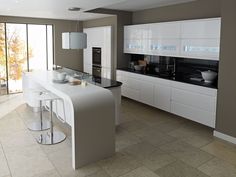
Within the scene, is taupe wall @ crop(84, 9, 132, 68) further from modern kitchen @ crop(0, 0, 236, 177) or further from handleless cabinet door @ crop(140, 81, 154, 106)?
handleless cabinet door @ crop(140, 81, 154, 106)

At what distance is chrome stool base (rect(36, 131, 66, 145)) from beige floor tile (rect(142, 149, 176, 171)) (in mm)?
1577

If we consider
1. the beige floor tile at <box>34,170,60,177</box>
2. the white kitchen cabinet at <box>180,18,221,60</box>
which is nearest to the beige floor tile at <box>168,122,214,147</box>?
the white kitchen cabinet at <box>180,18,221,60</box>

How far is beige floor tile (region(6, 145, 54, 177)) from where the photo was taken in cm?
304

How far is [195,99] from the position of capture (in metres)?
4.50

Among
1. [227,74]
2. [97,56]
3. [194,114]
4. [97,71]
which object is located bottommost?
[194,114]

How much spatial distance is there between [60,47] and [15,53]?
1.49 meters

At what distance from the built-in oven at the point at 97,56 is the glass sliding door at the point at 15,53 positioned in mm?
2199

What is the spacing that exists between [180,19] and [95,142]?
A: 12.1 ft

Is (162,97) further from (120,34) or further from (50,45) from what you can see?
(50,45)

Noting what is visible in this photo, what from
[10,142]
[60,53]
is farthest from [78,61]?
[10,142]

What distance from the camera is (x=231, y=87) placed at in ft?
12.4

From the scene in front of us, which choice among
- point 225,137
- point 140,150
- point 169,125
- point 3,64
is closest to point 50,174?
point 140,150

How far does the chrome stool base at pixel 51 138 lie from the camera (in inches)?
153

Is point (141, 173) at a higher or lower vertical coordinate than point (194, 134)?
lower
